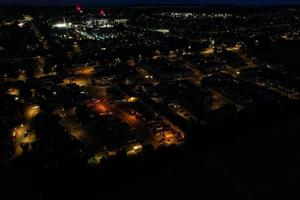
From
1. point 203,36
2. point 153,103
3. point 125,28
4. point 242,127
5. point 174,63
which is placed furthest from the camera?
point 125,28

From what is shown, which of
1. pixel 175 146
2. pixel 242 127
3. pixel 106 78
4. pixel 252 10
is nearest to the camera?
pixel 175 146

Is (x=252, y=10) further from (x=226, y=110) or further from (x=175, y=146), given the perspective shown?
(x=175, y=146)

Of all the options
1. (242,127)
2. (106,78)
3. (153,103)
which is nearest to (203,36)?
(106,78)

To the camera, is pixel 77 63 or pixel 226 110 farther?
pixel 77 63

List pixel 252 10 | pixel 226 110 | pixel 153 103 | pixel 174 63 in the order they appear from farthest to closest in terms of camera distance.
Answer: pixel 252 10, pixel 174 63, pixel 153 103, pixel 226 110

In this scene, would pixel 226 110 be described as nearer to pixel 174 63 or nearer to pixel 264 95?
pixel 264 95

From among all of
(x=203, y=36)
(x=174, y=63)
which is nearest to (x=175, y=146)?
(x=174, y=63)

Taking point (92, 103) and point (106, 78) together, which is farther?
point (106, 78)

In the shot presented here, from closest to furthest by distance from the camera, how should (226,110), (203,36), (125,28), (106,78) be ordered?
(226,110)
(106,78)
(203,36)
(125,28)
